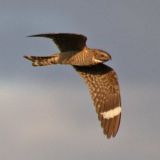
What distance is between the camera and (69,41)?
1501 cm

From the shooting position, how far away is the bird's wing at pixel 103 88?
15.9 m

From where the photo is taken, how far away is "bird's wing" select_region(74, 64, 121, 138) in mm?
15859

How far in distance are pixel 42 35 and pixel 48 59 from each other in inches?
78.3

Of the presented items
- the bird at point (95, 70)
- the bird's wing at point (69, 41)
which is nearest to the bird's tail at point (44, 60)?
the bird at point (95, 70)

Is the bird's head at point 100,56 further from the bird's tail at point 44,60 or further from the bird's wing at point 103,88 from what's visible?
the bird's tail at point 44,60

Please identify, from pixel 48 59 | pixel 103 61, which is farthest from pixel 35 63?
pixel 103 61

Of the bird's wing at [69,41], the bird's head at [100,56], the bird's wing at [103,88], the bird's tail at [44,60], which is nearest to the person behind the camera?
the bird's wing at [69,41]

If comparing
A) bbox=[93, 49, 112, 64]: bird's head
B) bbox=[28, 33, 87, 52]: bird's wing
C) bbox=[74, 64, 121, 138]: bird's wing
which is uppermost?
bbox=[28, 33, 87, 52]: bird's wing

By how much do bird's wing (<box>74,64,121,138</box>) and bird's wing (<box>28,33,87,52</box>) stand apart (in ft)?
3.11

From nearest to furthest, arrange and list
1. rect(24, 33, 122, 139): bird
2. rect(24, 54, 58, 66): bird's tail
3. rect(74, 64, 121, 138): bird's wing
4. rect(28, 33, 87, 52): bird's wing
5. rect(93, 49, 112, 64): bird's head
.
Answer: rect(28, 33, 87, 52): bird's wing
rect(24, 33, 122, 139): bird
rect(24, 54, 58, 66): bird's tail
rect(93, 49, 112, 64): bird's head
rect(74, 64, 121, 138): bird's wing

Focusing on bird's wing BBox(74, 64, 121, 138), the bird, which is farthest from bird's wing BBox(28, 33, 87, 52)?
bird's wing BBox(74, 64, 121, 138)

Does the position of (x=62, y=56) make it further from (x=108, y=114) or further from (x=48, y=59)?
(x=108, y=114)

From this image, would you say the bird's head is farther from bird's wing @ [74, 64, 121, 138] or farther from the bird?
bird's wing @ [74, 64, 121, 138]

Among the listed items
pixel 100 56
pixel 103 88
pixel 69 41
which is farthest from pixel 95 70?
pixel 69 41
